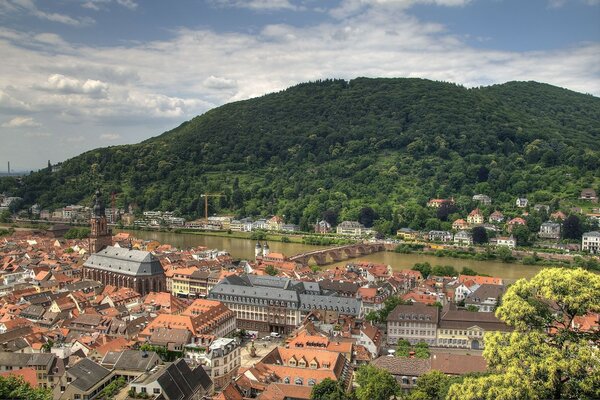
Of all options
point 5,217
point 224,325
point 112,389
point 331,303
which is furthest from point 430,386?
point 5,217

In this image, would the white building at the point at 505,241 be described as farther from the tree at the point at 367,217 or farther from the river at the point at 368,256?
the tree at the point at 367,217

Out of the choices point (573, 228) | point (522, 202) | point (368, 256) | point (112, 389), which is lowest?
point (368, 256)

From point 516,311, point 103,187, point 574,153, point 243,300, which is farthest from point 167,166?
point 516,311

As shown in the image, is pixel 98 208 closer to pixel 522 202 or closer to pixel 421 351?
pixel 421 351

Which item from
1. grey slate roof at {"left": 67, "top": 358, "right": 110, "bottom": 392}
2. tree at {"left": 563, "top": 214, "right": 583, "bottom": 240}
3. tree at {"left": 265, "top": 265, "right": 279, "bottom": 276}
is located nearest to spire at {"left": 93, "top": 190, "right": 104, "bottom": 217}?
tree at {"left": 265, "top": 265, "right": 279, "bottom": 276}

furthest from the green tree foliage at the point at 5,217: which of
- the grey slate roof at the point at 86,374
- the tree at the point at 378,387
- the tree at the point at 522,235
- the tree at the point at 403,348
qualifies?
the tree at the point at 378,387

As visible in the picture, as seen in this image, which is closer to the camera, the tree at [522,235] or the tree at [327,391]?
the tree at [327,391]

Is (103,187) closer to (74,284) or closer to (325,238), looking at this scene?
(325,238)
